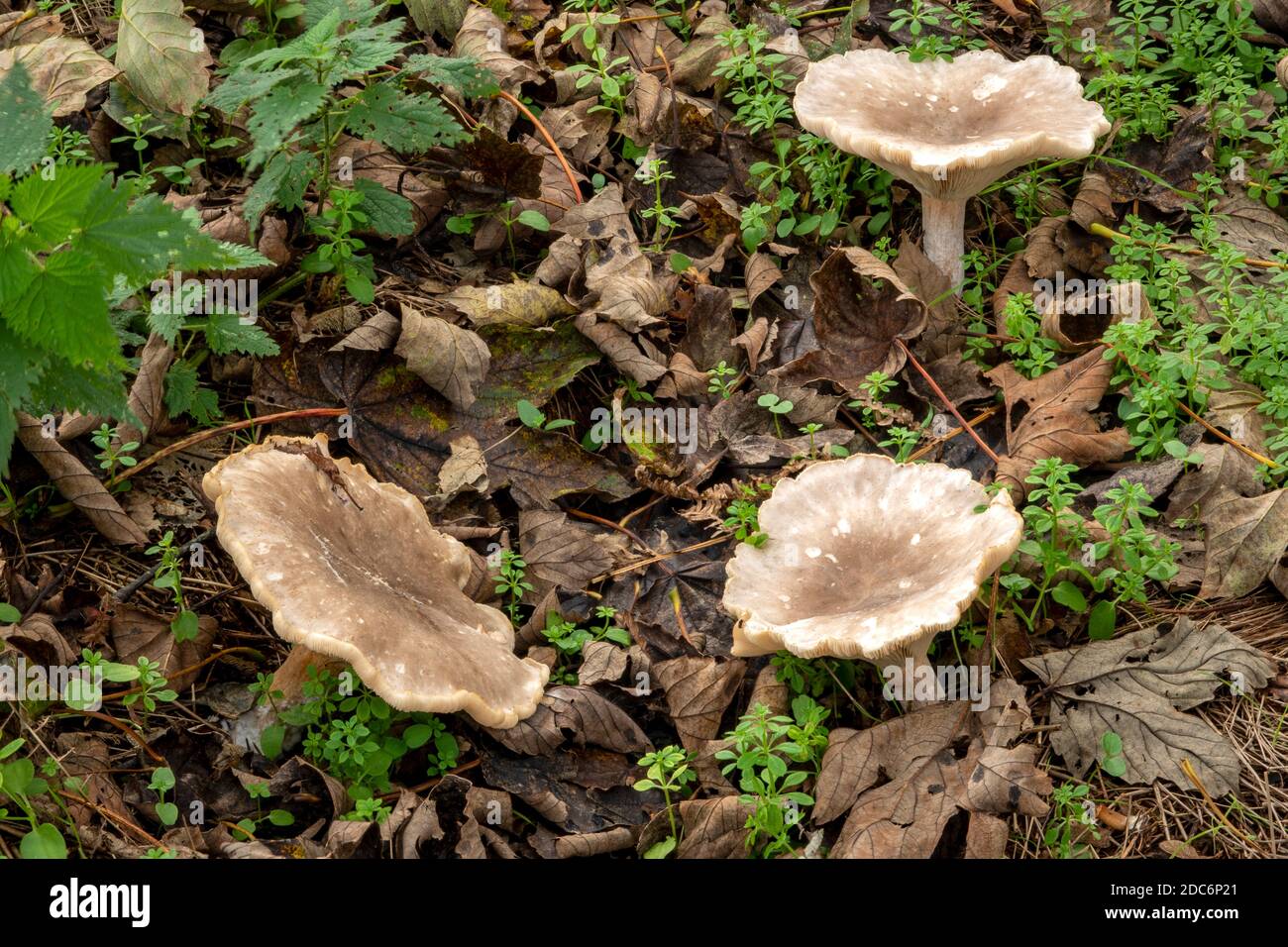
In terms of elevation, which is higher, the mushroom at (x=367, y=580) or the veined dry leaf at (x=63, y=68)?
the veined dry leaf at (x=63, y=68)

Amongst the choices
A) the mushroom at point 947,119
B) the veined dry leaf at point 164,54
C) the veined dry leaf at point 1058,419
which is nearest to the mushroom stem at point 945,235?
the mushroom at point 947,119

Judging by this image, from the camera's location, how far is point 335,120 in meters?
4.77

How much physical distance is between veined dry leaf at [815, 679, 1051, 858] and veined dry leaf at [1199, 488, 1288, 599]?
0.88 m

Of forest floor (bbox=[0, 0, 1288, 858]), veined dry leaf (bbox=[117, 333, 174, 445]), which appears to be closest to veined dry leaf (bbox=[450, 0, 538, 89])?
forest floor (bbox=[0, 0, 1288, 858])

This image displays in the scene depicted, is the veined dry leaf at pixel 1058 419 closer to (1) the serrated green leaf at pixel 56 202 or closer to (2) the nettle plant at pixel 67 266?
(2) the nettle plant at pixel 67 266

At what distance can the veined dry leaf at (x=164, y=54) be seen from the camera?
5051 millimetres

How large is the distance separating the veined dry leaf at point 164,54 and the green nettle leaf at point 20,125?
5.19 feet

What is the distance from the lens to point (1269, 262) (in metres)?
5.21

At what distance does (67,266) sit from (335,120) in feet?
5.96

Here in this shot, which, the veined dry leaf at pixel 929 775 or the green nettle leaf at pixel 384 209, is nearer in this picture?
the veined dry leaf at pixel 929 775

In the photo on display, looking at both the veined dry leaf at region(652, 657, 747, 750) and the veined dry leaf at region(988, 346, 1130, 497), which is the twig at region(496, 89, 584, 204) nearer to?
the veined dry leaf at region(988, 346, 1130, 497)

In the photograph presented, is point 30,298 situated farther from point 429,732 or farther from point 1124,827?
point 1124,827

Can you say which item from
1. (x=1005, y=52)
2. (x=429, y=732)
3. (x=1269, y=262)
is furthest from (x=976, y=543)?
(x=1005, y=52)

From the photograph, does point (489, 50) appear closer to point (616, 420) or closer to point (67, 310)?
point (616, 420)
